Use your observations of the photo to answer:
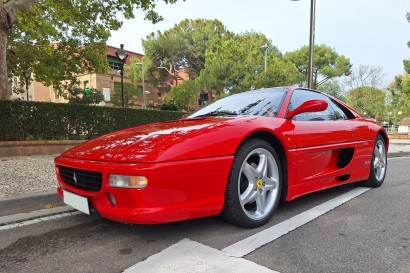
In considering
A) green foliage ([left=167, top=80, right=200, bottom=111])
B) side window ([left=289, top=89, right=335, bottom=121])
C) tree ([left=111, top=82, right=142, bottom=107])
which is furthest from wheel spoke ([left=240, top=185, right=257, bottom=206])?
green foliage ([left=167, top=80, right=200, bottom=111])

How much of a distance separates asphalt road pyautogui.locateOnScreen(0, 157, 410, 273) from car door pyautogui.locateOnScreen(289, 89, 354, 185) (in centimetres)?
41

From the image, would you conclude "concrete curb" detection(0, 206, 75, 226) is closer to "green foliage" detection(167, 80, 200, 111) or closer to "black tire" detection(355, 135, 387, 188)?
"black tire" detection(355, 135, 387, 188)

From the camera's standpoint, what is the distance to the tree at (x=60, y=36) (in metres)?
10.7

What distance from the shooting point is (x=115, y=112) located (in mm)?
10102

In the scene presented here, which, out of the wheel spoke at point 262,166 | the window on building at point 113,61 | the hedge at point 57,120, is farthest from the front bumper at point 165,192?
the window on building at point 113,61

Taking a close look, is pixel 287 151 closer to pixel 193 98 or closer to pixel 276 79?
pixel 276 79

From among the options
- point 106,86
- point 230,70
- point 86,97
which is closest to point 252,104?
point 86,97

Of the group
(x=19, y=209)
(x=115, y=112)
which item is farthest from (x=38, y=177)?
(x=115, y=112)

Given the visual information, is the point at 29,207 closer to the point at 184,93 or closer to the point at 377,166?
the point at 377,166

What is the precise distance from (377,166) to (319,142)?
5.80 ft

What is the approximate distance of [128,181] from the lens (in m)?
2.12

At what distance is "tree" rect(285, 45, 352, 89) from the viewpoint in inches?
1909

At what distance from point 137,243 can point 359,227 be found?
186cm

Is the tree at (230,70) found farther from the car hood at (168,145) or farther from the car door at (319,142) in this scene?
the car hood at (168,145)
